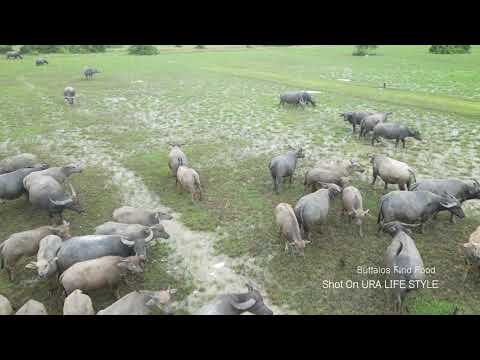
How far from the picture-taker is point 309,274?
8539 mm

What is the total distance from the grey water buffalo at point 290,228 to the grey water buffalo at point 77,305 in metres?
5.08

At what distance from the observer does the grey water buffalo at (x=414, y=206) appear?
9883mm

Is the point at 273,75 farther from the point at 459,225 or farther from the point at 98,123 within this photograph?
the point at 459,225

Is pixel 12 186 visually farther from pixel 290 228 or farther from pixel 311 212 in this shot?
pixel 311 212

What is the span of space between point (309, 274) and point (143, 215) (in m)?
5.22

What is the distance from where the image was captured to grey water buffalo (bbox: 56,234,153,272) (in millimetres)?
8250

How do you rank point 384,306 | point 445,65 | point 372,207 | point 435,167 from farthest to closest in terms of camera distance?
point 445,65
point 435,167
point 372,207
point 384,306

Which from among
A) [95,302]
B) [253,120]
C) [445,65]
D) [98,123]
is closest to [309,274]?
[95,302]

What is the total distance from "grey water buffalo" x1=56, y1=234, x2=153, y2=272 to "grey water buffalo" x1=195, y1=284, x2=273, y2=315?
244 cm

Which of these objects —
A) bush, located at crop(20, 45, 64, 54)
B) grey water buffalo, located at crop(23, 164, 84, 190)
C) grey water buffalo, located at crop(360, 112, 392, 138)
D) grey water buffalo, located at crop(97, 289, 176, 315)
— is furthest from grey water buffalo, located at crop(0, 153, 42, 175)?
bush, located at crop(20, 45, 64, 54)

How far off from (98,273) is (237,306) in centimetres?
332

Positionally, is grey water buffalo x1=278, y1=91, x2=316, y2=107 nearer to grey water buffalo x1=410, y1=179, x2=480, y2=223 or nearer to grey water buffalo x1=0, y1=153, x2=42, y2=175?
grey water buffalo x1=410, y1=179, x2=480, y2=223

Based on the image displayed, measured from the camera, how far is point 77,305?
7.05 meters

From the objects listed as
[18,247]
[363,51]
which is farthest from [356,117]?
[363,51]
